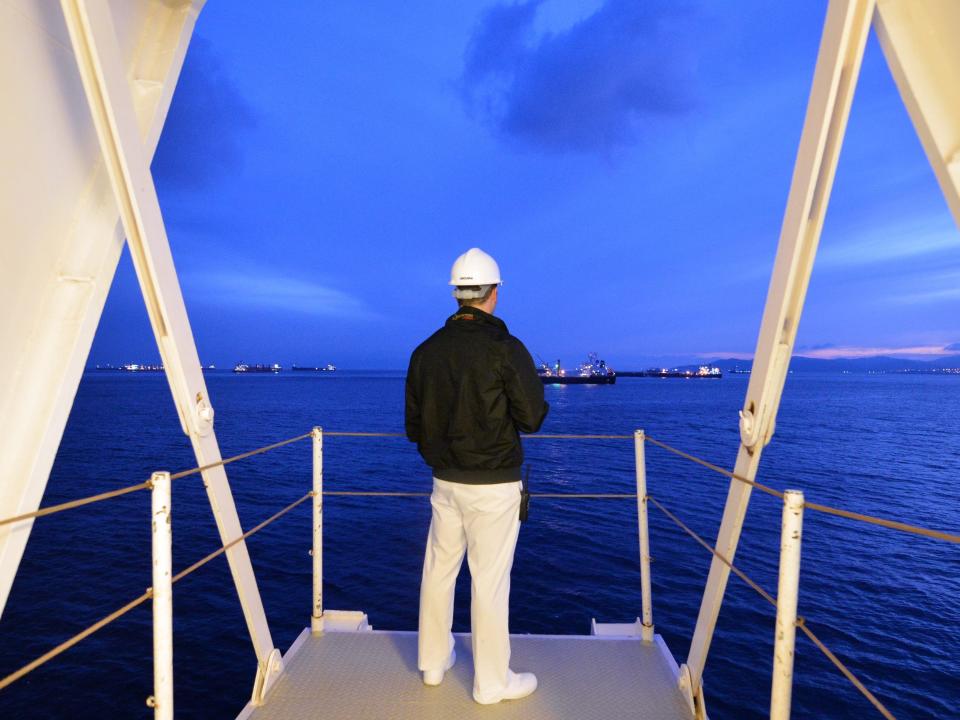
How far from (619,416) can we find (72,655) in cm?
4171

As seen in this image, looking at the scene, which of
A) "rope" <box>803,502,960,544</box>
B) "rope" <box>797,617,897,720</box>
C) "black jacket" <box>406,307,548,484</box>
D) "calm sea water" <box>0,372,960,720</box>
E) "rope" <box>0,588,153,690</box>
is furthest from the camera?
"calm sea water" <box>0,372,960,720</box>

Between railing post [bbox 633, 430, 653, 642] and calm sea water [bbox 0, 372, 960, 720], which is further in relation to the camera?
calm sea water [bbox 0, 372, 960, 720]

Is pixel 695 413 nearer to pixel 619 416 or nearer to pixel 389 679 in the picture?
pixel 619 416

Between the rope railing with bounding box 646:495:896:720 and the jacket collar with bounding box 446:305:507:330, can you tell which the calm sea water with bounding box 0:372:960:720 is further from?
the jacket collar with bounding box 446:305:507:330

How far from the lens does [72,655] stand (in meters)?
8.89

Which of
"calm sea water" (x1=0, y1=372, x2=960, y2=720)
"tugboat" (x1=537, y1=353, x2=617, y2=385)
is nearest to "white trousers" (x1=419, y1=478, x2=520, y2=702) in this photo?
"calm sea water" (x1=0, y1=372, x2=960, y2=720)

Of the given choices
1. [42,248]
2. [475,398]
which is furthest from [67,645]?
[475,398]

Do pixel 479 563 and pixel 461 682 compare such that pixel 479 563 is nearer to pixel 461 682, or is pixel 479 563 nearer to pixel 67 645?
pixel 461 682

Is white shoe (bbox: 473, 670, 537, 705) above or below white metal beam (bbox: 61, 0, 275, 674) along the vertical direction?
below

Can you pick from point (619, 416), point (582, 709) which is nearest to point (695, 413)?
point (619, 416)

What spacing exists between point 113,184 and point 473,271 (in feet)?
4.35

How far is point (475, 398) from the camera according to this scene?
7.50ft

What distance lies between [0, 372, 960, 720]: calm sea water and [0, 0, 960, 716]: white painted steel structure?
6.86m

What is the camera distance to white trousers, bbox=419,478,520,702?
7.80 feet
